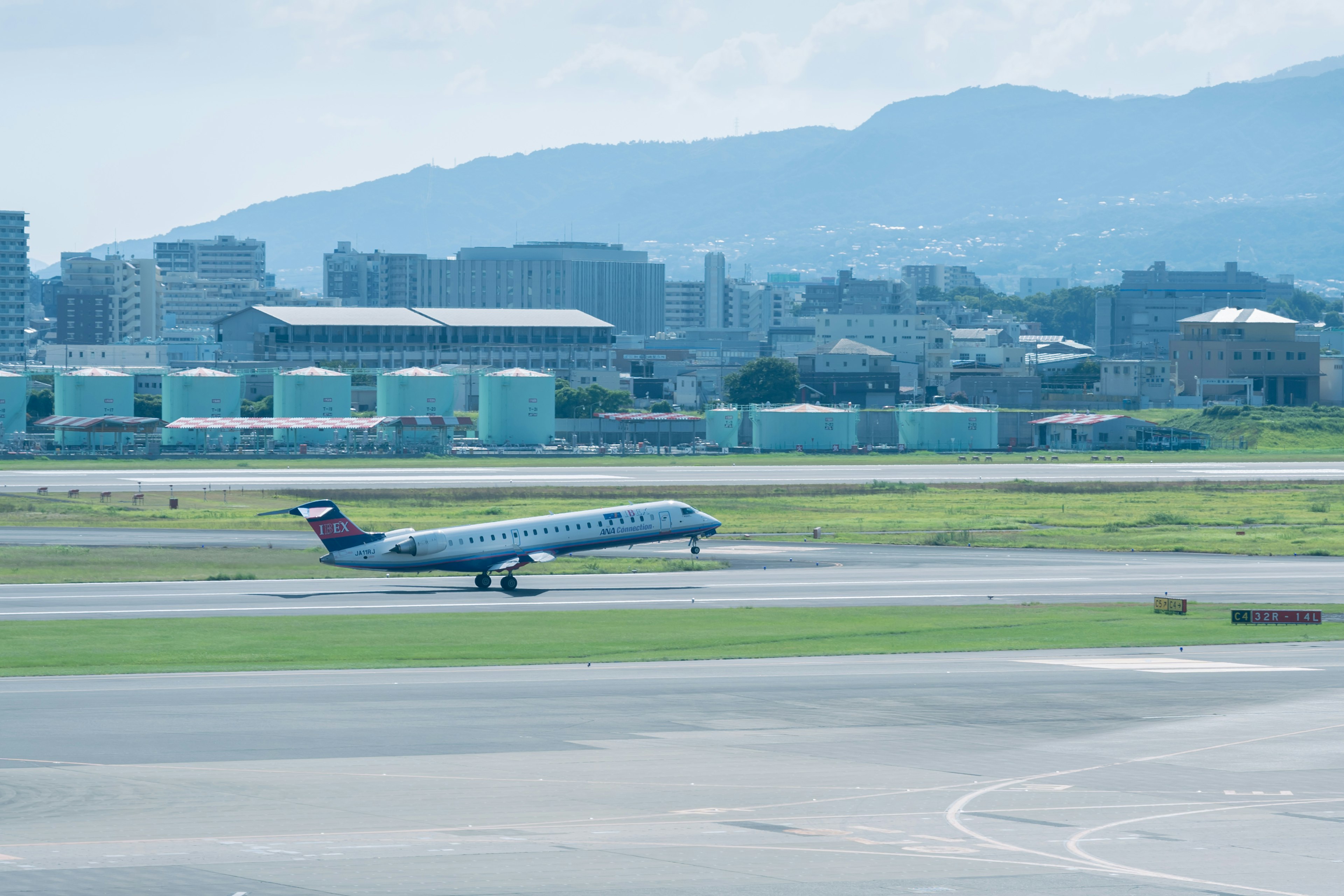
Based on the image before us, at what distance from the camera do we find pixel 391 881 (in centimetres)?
2552

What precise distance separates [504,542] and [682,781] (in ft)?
130

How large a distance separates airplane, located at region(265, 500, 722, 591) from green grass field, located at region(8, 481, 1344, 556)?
73.5 ft

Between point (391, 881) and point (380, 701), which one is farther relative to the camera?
point (380, 701)

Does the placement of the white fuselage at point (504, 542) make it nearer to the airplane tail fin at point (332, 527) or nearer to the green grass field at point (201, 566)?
the airplane tail fin at point (332, 527)

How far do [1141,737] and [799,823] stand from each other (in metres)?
13.0

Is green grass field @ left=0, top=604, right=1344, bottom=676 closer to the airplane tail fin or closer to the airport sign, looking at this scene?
the airport sign

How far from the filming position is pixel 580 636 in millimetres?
56438

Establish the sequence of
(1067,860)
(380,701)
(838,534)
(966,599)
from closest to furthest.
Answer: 1. (1067,860)
2. (380,701)
3. (966,599)
4. (838,534)

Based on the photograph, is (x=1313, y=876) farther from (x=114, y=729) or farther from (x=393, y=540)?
(x=393, y=540)

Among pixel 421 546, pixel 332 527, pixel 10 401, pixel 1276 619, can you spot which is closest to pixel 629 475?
pixel 421 546

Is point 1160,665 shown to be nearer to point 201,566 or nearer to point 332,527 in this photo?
point 332,527

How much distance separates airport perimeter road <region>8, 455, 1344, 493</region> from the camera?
132750 millimetres

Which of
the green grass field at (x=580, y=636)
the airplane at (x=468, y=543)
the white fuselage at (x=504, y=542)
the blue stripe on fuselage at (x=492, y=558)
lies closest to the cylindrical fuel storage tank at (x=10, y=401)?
the blue stripe on fuselage at (x=492, y=558)

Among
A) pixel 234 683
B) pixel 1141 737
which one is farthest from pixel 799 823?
pixel 234 683
